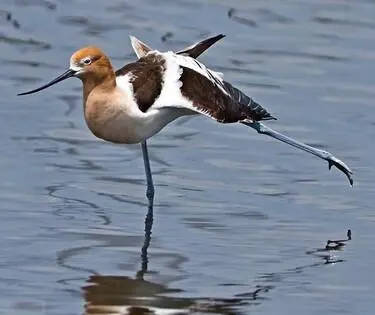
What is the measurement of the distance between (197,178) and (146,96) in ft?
3.06

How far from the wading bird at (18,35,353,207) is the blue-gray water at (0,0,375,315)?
477mm

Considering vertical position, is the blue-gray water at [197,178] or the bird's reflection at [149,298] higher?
the blue-gray water at [197,178]

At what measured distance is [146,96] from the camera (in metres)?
10.0

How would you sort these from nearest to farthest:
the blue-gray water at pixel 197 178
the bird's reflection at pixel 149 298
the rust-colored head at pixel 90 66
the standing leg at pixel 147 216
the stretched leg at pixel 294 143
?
the bird's reflection at pixel 149 298, the blue-gray water at pixel 197 178, the standing leg at pixel 147 216, the rust-colored head at pixel 90 66, the stretched leg at pixel 294 143

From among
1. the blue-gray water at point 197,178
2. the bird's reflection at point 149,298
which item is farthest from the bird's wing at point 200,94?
the bird's reflection at point 149,298

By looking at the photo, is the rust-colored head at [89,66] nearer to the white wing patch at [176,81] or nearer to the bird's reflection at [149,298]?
the white wing patch at [176,81]

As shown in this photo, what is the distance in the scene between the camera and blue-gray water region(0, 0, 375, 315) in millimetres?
8758

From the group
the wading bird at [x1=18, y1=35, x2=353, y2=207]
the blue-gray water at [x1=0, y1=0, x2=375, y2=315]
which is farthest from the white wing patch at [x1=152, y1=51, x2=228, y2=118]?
the blue-gray water at [x1=0, y1=0, x2=375, y2=315]

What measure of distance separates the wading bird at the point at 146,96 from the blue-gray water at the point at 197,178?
48 centimetres

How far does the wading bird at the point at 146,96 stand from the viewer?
392 inches

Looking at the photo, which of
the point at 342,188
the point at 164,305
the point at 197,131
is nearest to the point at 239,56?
the point at 197,131

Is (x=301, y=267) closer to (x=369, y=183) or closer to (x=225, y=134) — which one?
(x=369, y=183)

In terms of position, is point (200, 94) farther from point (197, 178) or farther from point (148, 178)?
point (197, 178)

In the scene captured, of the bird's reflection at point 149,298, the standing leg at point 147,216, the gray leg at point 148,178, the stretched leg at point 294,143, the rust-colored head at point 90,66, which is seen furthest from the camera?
the stretched leg at point 294,143
